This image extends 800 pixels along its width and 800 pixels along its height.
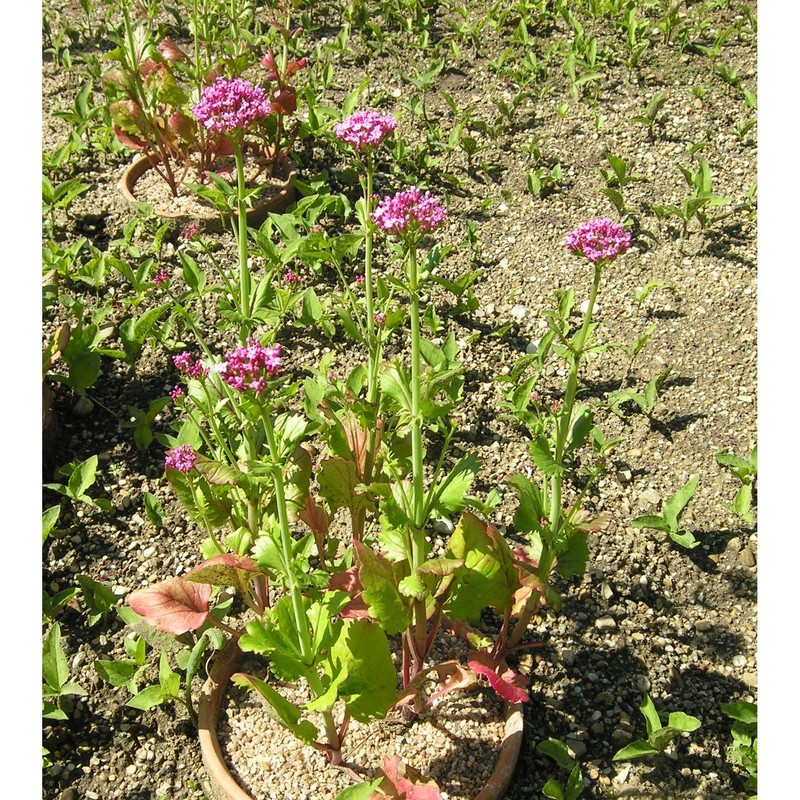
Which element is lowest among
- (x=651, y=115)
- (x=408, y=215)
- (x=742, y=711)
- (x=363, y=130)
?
(x=742, y=711)

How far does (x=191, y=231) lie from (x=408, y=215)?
1944 millimetres

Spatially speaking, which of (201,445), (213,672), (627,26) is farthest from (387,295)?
(627,26)

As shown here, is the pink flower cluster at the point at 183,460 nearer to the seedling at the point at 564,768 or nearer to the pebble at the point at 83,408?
the pebble at the point at 83,408

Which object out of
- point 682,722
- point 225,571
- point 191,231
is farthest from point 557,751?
point 191,231

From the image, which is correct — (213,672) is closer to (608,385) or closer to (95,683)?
(95,683)

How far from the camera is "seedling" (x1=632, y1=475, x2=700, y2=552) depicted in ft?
9.95

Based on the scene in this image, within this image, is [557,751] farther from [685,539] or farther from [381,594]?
[685,539]

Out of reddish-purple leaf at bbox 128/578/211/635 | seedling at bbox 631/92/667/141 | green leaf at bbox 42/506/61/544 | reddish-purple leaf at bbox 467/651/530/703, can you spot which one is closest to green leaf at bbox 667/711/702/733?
reddish-purple leaf at bbox 467/651/530/703

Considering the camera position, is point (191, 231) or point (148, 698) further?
point (191, 231)

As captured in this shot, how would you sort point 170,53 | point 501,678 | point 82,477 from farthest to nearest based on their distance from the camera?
point 170,53, point 82,477, point 501,678

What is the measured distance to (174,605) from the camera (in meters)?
2.46

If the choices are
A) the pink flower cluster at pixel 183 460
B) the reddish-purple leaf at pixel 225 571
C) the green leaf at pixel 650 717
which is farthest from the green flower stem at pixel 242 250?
the green leaf at pixel 650 717

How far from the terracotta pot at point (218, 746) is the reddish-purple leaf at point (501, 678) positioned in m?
0.09

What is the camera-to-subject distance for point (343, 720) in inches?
96.7
